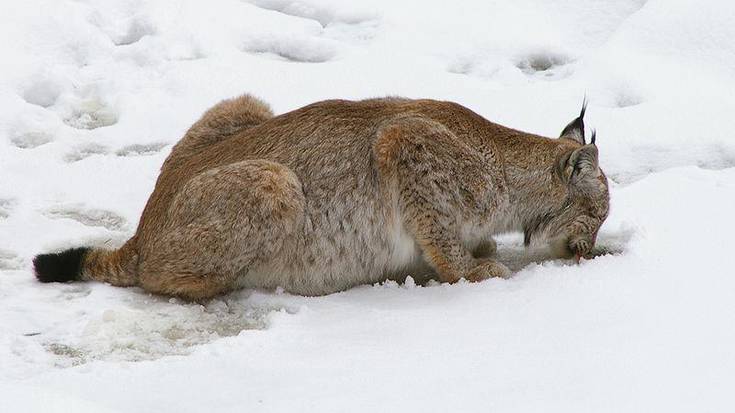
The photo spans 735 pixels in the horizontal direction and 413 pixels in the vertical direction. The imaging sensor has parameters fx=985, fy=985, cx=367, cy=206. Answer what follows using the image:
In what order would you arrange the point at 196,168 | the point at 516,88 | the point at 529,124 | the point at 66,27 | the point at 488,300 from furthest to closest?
the point at 66,27 < the point at 516,88 < the point at 529,124 < the point at 196,168 < the point at 488,300

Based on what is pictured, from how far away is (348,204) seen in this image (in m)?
5.96

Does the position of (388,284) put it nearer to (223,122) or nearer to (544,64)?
(223,122)

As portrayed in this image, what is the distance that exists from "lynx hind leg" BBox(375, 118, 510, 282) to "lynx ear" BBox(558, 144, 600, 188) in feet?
2.12

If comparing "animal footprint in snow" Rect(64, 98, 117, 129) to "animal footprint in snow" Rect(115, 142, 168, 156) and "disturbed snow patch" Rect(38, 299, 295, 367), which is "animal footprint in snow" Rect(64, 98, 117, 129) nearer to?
"animal footprint in snow" Rect(115, 142, 168, 156)

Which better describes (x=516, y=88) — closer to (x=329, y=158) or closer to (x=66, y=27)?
(x=329, y=158)

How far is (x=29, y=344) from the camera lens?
4.79 meters

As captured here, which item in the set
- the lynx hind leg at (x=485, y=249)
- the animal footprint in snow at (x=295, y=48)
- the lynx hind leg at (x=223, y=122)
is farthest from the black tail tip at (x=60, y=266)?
the animal footprint in snow at (x=295, y=48)

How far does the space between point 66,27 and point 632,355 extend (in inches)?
260

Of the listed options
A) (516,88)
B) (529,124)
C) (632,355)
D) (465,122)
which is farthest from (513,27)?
(632,355)

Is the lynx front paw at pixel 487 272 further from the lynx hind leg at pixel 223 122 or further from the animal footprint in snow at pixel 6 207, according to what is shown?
the animal footprint in snow at pixel 6 207

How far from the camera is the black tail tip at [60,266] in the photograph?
552 centimetres

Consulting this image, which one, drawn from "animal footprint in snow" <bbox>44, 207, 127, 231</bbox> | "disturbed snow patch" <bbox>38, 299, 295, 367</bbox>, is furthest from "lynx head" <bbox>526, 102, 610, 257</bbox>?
"animal footprint in snow" <bbox>44, 207, 127, 231</bbox>

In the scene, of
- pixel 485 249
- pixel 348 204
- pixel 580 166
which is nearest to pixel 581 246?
pixel 580 166

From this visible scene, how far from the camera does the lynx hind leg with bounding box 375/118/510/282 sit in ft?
19.4
